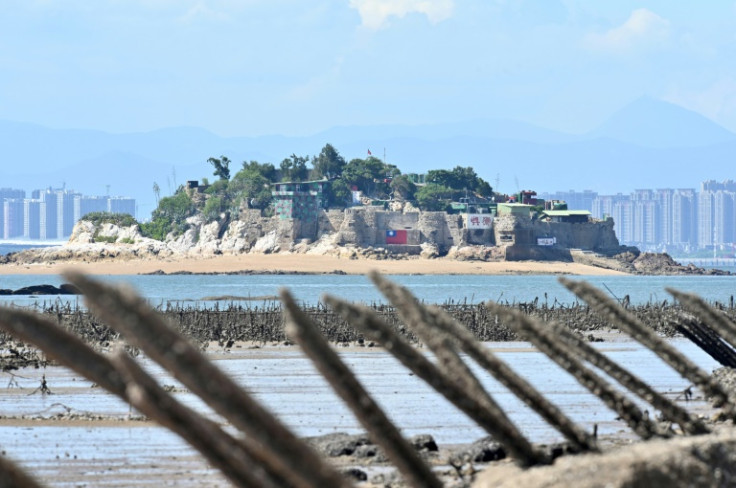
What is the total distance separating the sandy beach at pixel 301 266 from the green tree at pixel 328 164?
2395 centimetres

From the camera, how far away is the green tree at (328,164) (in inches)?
7387

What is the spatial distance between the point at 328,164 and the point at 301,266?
3385cm

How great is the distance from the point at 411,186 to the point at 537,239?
21.0m

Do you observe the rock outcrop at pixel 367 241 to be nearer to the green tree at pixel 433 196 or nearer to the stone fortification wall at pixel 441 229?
the stone fortification wall at pixel 441 229

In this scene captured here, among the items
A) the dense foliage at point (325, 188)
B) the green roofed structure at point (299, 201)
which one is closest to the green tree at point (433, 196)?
the dense foliage at point (325, 188)

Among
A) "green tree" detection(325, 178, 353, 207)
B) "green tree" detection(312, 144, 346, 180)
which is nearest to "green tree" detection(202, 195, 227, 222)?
"green tree" detection(325, 178, 353, 207)

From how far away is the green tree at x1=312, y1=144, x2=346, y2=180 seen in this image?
188 metres

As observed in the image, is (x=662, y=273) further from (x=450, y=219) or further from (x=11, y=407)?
(x=11, y=407)

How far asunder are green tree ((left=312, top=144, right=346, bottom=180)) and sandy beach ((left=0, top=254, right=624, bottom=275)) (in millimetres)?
23952

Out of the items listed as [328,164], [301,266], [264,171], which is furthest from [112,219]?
[301,266]

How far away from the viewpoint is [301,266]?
517 feet

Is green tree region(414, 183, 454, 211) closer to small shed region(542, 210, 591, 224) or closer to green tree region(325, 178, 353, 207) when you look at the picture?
green tree region(325, 178, 353, 207)

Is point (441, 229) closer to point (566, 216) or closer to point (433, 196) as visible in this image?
point (433, 196)

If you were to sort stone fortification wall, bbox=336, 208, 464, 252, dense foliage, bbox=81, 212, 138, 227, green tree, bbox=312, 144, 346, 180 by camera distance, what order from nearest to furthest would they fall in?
stone fortification wall, bbox=336, 208, 464, 252, dense foliage, bbox=81, 212, 138, 227, green tree, bbox=312, 144, 346, 180
